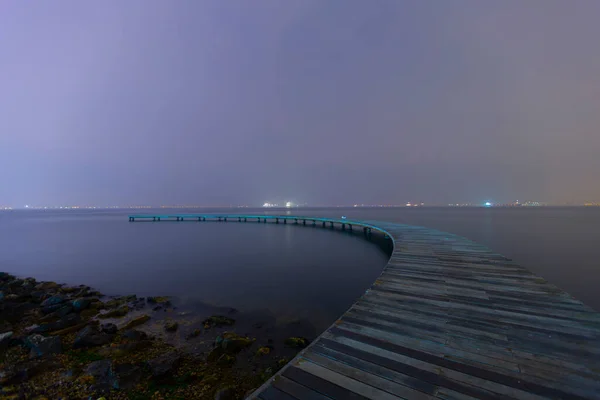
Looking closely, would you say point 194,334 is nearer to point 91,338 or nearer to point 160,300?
point 91,338

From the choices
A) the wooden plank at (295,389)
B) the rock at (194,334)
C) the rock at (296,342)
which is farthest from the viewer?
the rock at (194,334)

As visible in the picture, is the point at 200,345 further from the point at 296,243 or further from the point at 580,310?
the point at 296,243

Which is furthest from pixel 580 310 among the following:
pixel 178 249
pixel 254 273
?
pixel 178 249

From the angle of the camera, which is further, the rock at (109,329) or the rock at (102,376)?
the rock at (109,329)

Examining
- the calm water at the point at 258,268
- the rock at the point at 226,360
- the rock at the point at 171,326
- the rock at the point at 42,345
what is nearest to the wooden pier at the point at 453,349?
the rock at the point at 226,360

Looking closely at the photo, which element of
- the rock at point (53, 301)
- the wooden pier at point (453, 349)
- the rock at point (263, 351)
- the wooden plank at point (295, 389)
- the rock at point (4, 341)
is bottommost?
the rock at point (263, 351)

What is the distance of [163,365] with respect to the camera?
205 inches

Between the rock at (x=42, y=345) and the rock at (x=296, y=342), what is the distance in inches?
214

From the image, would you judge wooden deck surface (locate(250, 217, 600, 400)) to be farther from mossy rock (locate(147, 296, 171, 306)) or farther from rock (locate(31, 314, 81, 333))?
rock (locate(31, 314, 81, 333))

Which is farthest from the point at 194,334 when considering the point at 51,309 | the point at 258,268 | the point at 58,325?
the point at 258,268

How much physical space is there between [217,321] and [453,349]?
6.51 meters

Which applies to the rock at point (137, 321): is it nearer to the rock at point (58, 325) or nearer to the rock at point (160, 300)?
the rock at point (160, 300)

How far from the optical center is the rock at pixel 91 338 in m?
6.13

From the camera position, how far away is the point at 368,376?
2.90m
